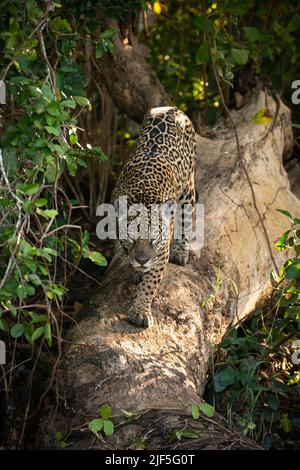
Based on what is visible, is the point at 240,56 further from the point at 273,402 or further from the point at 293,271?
the point at 273,402

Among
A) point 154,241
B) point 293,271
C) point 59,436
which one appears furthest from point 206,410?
point 154,241

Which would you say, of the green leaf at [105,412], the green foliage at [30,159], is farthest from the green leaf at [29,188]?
the green leaf at [105,412]

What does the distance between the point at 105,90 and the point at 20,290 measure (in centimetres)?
474

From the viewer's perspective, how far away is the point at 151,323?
19.4 ft

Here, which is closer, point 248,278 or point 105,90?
point 248,278

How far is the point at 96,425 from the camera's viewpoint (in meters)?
4.68

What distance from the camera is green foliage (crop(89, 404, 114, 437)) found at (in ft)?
15.3

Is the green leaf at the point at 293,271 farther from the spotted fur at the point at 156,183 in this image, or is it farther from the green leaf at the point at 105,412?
the green leaf at the point at 105,412

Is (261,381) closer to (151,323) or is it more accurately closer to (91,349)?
(151,323)

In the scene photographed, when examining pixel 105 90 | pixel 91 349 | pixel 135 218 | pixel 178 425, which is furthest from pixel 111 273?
pixel 105 90

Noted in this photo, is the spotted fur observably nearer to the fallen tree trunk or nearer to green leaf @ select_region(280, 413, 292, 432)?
the fallen tree trunk

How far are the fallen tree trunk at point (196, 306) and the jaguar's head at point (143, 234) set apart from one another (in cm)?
39

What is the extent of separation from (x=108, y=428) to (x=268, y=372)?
2.10 meters

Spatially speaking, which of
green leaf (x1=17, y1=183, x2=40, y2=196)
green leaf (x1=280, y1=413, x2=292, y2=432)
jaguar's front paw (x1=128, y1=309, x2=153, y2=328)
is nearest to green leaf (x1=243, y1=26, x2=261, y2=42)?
jaguar's front paw (x1=128, y1=309, x2=153, y2=328)
